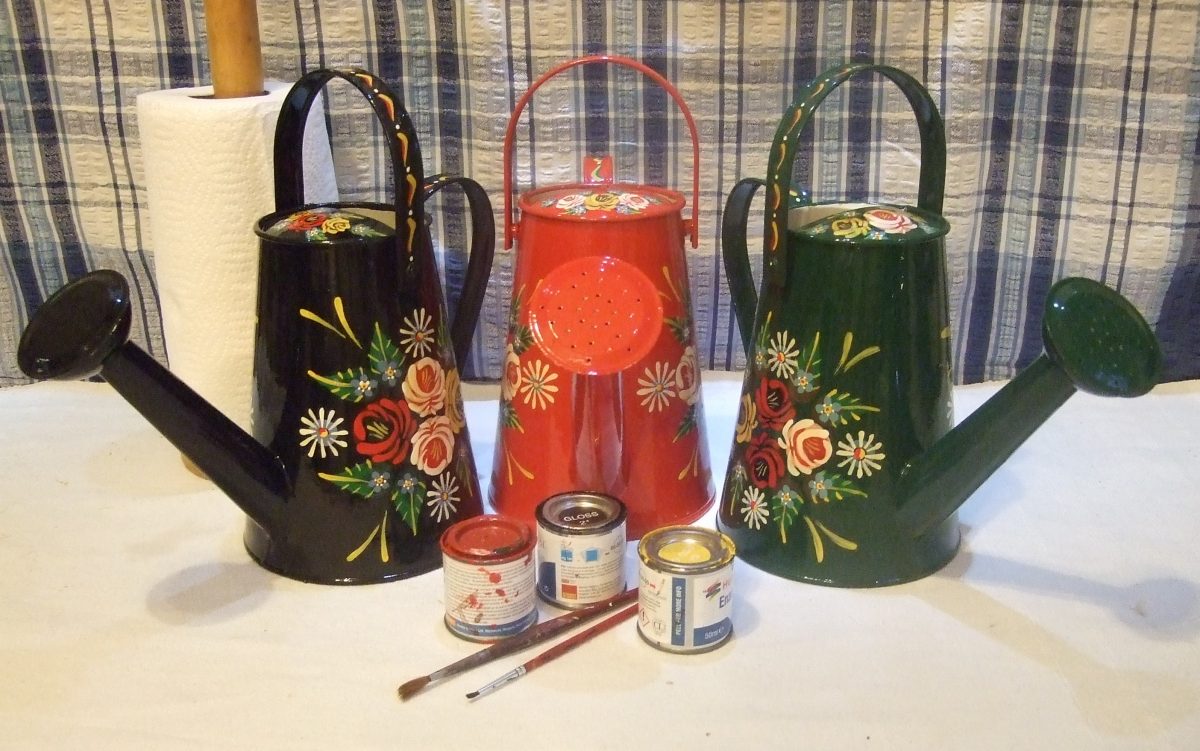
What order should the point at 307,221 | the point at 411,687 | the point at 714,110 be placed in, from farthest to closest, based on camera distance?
the point at 714,110 → the point at 307,221 → the point at 411,687

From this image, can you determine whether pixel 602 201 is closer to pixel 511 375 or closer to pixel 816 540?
pixel 511 375

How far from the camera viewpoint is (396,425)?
2.39 feet

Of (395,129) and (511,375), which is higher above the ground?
(395,129)

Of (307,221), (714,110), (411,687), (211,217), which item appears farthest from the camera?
(714,110)

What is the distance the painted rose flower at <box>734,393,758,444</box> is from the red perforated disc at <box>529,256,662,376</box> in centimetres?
8

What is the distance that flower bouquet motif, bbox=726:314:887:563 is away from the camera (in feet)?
2.33

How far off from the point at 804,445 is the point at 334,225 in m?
0.35

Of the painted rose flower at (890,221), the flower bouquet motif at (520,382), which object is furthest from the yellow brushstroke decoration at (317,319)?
the painted rose flower at (890,221)

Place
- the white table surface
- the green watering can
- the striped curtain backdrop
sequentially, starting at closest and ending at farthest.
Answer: the white table surface, the green watering can, the striped curtain backdrop

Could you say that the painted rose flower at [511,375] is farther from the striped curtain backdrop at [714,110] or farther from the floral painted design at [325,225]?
the striped curtain backdrop at [714,110]

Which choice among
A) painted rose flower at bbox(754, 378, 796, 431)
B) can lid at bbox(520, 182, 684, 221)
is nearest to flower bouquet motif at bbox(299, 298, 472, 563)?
can lid at bbox(520, 182, 684, 221)

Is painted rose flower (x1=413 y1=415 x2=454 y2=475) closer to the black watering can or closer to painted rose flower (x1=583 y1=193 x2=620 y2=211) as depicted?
the black watering can

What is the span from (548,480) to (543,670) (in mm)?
184

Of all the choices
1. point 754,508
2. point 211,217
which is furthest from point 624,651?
point 211,217
